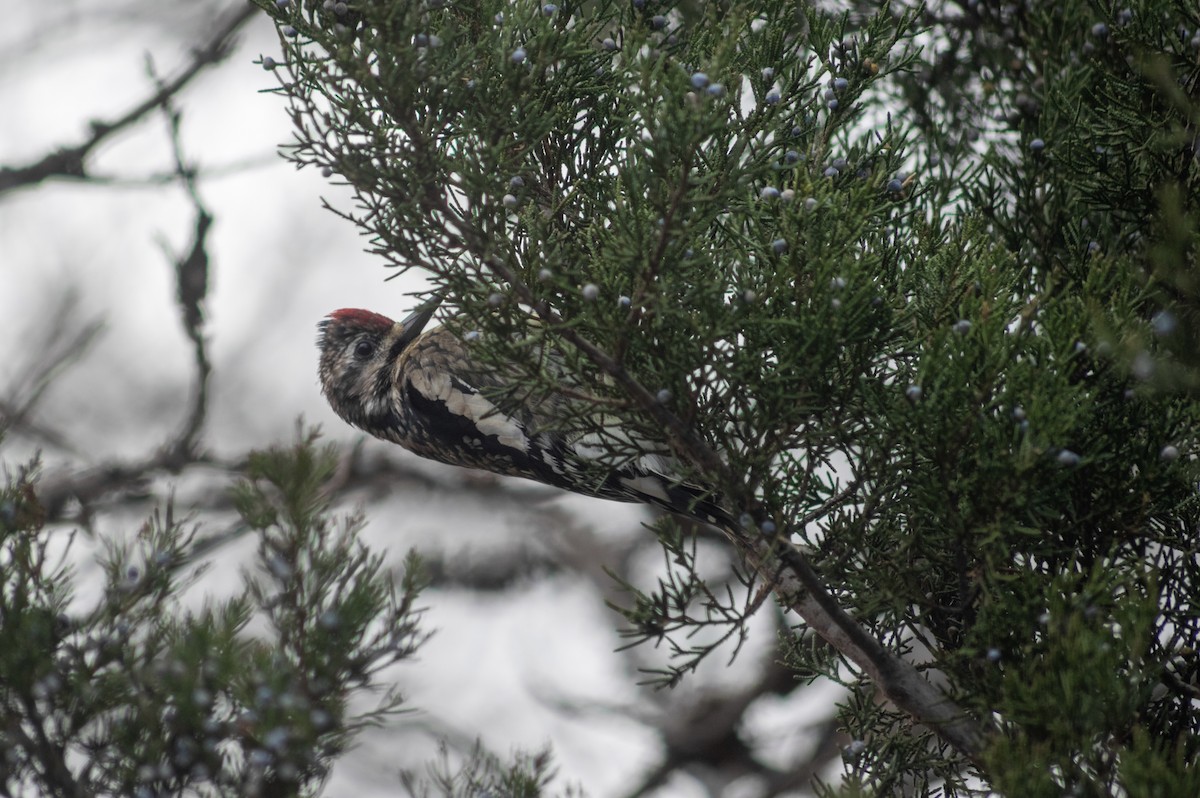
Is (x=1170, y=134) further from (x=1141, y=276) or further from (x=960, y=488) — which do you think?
(x=960, y=488)

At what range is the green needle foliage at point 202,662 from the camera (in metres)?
1.97

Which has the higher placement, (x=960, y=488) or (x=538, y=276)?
(x=538, y=276)

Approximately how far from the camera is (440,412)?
4098 mm

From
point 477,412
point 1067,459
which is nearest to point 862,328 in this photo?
point 1067,459

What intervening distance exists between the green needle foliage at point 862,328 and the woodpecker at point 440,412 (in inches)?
35.7

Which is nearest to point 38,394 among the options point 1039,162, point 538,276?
point 538,276

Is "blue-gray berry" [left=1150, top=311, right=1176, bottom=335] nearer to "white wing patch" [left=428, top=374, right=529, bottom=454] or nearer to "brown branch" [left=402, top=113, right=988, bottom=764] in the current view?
"brown branch" [left=402, top=113, right=988, bottom=764]

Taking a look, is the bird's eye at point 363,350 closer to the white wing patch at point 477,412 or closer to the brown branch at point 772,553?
the white wing patch at point 477,412

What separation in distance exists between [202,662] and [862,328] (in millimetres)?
1373

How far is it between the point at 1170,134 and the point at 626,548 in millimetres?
5090

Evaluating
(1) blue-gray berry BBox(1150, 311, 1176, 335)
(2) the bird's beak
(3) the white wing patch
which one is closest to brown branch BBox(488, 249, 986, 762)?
(1) blue-gray berry BBox(1150, 311, 1176, 335)

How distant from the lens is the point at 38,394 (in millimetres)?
3676

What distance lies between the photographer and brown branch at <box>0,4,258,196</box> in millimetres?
4242

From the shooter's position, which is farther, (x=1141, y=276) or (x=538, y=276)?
(x=1141, y=276)
